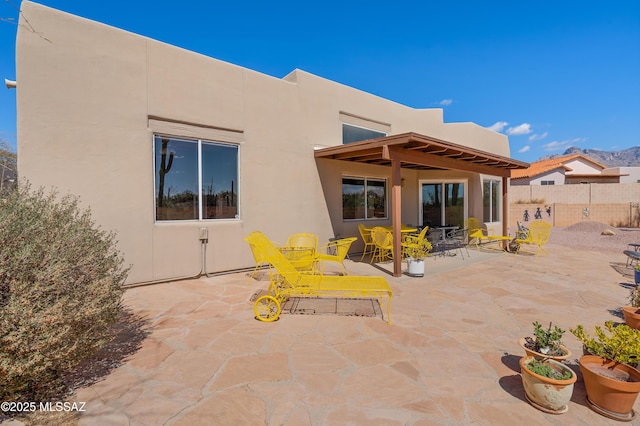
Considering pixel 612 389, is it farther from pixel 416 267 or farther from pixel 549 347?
pixel 416 267

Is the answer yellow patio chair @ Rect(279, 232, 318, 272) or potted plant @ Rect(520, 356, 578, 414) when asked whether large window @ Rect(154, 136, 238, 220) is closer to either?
yellow patio chair @ Rect(279, 232, 318, 272)

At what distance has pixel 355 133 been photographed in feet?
34.2

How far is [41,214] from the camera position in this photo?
115 inches

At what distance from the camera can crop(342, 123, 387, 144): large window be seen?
10149 millimetres

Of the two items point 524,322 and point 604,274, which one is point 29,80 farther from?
point 604,274

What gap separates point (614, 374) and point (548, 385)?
0.78 m

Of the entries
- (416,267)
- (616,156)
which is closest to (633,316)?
(416,267)

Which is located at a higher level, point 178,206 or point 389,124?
point 389,124

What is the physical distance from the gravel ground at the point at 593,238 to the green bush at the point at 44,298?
15843 millimetres

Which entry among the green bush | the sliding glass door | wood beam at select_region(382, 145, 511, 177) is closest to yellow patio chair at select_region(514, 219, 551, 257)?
wood beam at select_region(382, 145, 511, 177)

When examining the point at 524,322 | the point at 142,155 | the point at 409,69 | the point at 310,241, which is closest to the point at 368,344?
the point at 524,322

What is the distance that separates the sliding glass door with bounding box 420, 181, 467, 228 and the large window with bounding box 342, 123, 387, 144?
147 inches

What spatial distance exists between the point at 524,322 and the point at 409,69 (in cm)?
1640

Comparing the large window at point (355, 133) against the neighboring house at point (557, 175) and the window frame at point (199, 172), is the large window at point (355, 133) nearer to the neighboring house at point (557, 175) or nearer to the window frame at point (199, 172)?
the window frame at point (199, 172)
